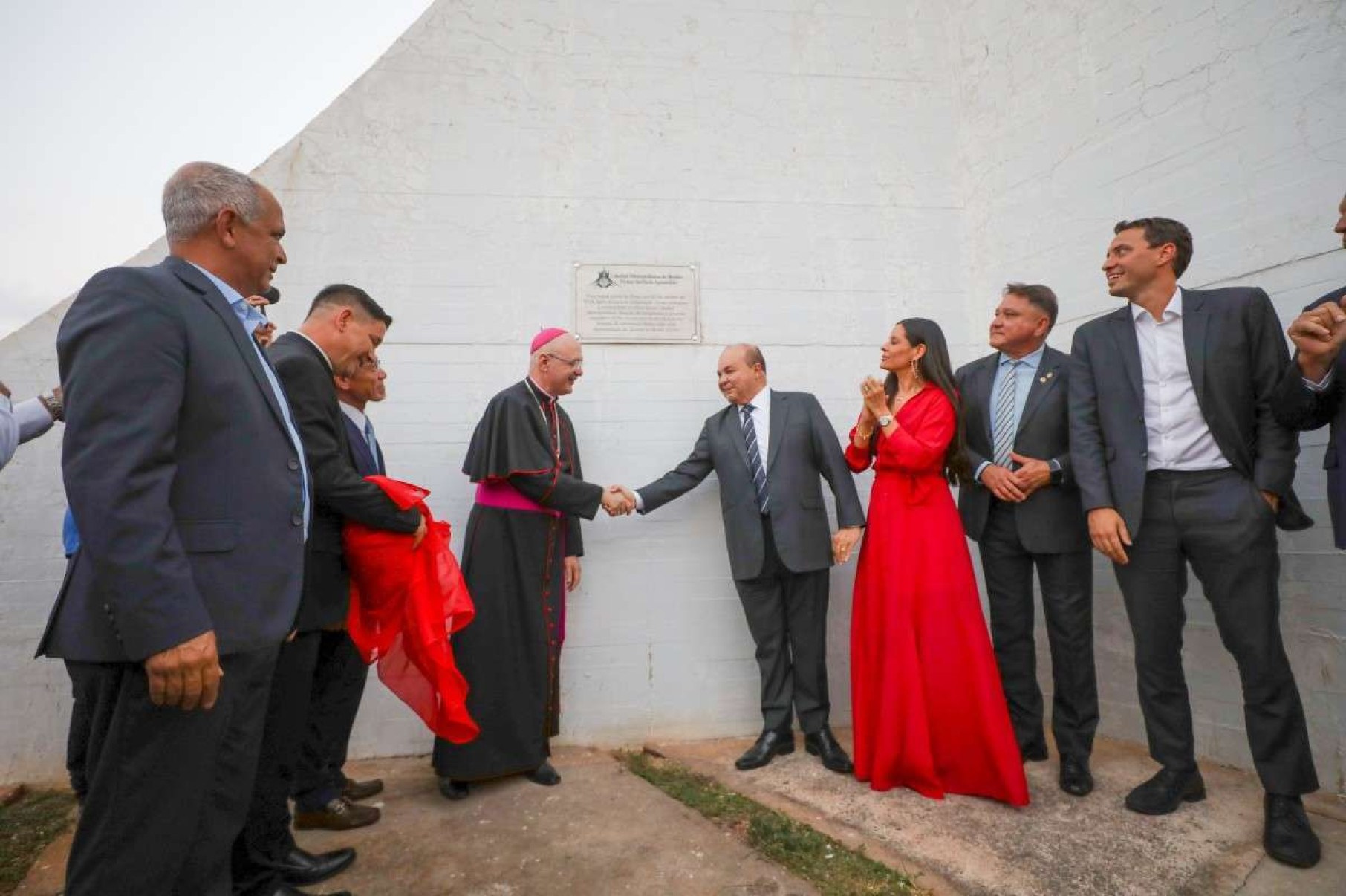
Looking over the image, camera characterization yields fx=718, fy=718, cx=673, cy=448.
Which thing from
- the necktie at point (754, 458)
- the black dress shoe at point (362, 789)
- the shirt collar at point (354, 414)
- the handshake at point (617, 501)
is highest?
the shirt collar at point (354, 414)

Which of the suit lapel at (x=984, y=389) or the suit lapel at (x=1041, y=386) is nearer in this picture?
the suit lapel at (x=1041, y=386)

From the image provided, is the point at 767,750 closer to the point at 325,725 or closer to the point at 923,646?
the point at 923,646

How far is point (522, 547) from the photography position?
3391 millimetres

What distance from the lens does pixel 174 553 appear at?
1376mm

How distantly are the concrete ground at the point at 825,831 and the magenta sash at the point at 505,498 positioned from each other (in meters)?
1.25

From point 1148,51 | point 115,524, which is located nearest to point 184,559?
point 115,524

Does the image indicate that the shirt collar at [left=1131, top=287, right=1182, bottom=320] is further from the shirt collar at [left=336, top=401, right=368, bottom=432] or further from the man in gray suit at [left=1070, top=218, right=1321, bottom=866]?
the shirt collar at [left=336, top=401, right=368, bottom=432]

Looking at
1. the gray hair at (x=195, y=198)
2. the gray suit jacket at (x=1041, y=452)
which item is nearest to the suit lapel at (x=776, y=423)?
the gray suit jacket at (x=1041, y=452)

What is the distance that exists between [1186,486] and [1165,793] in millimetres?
1170

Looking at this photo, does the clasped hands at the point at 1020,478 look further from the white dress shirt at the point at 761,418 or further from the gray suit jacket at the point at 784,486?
the white dress shirt at the point at 761,418

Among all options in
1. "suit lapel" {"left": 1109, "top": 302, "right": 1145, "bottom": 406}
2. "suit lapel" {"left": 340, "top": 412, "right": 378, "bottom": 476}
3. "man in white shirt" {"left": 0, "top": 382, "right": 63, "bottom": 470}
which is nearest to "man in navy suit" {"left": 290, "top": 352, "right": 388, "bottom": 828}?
"suit lapel" {"left": 340, "top": 412, "right": 378, "bottom": 476}

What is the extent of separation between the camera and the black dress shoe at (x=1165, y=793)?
2.72 m

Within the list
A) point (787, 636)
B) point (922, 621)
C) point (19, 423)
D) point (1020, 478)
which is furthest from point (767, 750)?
point (19, 423)

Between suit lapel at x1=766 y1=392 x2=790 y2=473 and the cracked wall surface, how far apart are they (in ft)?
1.55
